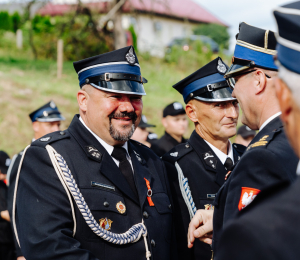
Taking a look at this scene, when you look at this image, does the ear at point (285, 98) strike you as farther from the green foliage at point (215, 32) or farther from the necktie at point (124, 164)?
the green foliage at point (215, 32)

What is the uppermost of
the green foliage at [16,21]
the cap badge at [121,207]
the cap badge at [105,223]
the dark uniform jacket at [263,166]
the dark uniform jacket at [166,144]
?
the green foliage at [16,21]

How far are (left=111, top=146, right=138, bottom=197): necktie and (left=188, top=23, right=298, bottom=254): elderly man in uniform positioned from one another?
523mm

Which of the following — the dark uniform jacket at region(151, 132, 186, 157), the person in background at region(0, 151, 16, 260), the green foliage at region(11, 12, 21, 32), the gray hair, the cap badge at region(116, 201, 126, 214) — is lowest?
the person in background at region(0, 151, 16, 260)

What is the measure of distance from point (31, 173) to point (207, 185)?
58.1 inches

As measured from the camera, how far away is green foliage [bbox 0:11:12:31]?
22.6 metres

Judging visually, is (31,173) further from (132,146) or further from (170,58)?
(170,58)

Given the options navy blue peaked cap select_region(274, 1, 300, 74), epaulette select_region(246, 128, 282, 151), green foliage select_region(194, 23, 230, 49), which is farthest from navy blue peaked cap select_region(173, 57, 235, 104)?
green foliage select_region(194, 23, 230, 49)

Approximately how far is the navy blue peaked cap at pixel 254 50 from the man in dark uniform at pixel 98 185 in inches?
31.3

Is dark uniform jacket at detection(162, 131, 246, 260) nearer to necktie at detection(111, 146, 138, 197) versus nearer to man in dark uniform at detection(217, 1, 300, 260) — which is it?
necktie at detection(111, 146, 138, 197)

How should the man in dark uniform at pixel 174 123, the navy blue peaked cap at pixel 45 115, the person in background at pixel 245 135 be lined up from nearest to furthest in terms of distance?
the navy blue peaked cap at pixel 45 115, the person in background at pixel 245 135, the man in dark uniform at pixel 174 123

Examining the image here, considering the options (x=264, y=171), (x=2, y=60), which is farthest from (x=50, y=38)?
(x=264, y=171)

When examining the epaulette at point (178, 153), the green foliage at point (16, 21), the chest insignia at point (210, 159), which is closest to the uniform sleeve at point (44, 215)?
the epaulette at point (178, 153)

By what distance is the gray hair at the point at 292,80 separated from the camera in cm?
103

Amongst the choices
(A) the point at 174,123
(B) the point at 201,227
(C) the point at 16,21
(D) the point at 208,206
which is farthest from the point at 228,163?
(C) the point at 16,21
